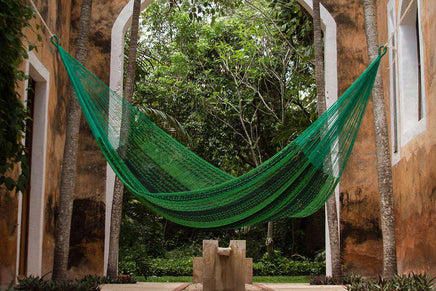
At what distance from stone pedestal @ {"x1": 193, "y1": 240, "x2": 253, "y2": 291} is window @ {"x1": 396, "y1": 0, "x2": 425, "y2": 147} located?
4.99 feet

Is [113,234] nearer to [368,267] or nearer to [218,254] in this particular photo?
[218,254]

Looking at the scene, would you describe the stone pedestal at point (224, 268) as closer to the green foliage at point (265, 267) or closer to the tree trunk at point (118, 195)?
the tree trunk at point (118, 195)

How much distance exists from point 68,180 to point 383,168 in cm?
195

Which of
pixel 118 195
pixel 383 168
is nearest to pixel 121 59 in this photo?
pixel 118 195

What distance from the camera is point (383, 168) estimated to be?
3.33 meters

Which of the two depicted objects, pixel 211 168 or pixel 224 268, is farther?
pixel 224 268

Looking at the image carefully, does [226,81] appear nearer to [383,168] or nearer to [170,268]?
[170,268]

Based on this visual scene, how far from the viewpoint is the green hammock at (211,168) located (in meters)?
3.41

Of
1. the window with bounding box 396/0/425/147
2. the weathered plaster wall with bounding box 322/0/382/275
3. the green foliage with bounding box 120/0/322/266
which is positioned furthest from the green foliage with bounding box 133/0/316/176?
the window with bounding box 396/0/425/147

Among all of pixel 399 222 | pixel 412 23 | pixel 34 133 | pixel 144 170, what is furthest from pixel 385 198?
pixel 34 133

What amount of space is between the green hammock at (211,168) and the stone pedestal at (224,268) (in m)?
0.27

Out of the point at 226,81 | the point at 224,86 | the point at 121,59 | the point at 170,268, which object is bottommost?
the point at 170,268

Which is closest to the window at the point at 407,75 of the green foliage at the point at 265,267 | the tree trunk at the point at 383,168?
the tree trunk at the point at 383,168

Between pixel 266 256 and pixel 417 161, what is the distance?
506 centimetres
